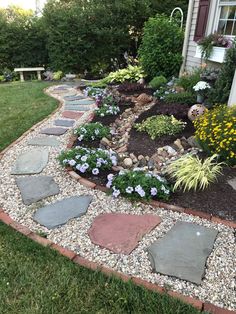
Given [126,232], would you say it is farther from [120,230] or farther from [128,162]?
[128,162]

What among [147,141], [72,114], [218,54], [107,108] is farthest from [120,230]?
[218,54]

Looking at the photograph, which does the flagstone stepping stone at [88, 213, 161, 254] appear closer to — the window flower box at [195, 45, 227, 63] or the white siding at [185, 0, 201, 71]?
the window flower box at [195, 45, 227, 63]

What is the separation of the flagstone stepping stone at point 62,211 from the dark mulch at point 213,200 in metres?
0.80

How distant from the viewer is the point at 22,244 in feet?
7.23

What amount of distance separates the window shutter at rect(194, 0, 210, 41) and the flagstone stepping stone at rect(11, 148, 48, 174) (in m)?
4.17

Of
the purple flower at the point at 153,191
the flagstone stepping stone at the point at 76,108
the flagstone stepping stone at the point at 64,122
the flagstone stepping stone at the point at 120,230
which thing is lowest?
the flagstone stepping stone at the point at 76,108

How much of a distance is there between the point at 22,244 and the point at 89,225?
538mm

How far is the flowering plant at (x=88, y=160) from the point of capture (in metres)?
3.13

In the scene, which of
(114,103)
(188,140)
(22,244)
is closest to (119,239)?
(22,244)

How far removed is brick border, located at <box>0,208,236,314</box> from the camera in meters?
1.75

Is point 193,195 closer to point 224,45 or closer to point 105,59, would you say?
point 224,45

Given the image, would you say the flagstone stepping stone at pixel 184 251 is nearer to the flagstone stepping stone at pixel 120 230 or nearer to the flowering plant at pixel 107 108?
the flagstone stepping stone at pixel 120 230

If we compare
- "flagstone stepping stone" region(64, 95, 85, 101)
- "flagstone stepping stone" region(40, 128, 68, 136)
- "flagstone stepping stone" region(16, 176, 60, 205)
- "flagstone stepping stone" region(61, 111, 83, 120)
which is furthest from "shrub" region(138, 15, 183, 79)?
"flagstone stepping stone" region(16, 176, 60, 205)

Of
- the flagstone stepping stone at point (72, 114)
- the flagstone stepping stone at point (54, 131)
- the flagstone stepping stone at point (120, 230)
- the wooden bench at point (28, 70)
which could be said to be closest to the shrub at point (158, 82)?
the flagstone stepping stone at point (72, 114)
